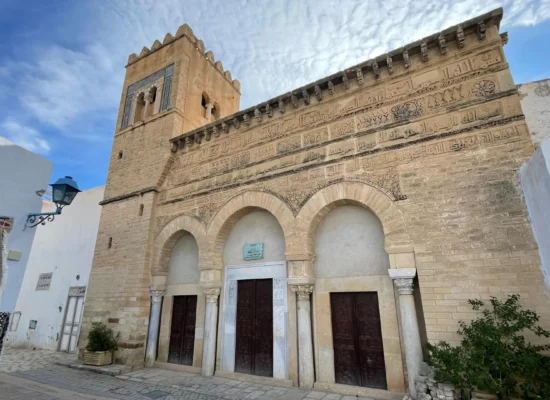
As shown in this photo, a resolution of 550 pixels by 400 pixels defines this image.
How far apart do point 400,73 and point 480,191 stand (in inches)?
109

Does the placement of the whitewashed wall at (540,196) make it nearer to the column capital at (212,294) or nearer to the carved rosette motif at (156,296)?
the column capital at (212,294)

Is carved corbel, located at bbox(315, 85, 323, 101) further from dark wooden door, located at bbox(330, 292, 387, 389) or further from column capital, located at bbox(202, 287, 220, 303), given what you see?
column capital, located at bbox(202, 287, 220, 303)

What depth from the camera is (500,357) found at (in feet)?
11.8

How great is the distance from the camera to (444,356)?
4004 mm

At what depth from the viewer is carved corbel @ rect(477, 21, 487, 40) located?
518cm

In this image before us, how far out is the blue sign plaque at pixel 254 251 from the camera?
6773 millimetres

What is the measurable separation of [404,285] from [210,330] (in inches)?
162

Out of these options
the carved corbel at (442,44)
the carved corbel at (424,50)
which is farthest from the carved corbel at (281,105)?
the carved corbel at (442,44)

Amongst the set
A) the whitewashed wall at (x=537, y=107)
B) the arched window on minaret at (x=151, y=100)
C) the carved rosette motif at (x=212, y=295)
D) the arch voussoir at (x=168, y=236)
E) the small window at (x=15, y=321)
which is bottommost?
the small window at (x=15, y=321)

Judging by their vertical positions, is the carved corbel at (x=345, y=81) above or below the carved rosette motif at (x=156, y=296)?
above

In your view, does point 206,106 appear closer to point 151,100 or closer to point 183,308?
point 151,100

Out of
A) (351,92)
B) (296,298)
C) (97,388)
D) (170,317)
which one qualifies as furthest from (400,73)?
(97,388)

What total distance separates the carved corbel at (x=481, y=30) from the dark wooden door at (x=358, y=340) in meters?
4.81

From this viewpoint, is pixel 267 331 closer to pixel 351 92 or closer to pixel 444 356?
pixel 444 356
